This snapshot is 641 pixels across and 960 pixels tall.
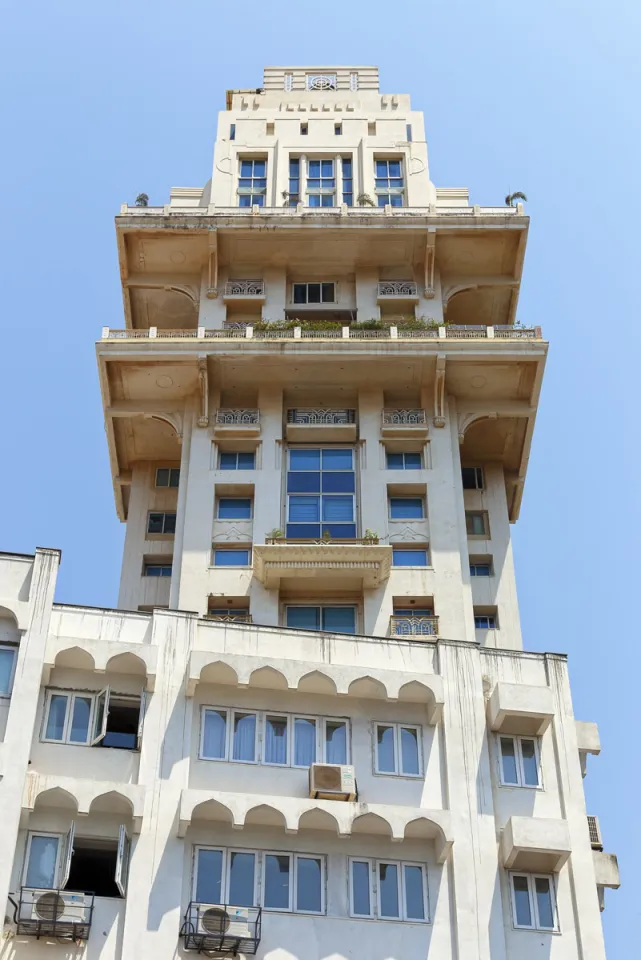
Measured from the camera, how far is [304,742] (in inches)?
1201

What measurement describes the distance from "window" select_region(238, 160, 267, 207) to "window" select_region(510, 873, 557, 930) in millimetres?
28694

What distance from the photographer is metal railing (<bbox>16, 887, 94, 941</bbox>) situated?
86.6 feet

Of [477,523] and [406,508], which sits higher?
[477,523]

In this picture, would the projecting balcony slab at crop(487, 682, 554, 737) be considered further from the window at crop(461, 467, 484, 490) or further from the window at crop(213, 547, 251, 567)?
the window at crop(461, 467, 484, 490)

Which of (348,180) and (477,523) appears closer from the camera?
(477,523)

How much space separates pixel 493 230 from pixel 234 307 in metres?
9.28

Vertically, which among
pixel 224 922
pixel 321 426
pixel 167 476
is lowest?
pixel 224 922

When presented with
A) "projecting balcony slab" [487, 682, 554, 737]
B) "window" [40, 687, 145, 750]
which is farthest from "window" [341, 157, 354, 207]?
"window" [40, 687, 145, 750]

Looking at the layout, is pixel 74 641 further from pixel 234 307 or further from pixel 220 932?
pixel 234 307

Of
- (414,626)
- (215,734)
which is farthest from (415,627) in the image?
(215,734)

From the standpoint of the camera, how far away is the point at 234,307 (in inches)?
1928

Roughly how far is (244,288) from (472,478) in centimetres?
1024

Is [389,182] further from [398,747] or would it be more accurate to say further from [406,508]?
[398,747]

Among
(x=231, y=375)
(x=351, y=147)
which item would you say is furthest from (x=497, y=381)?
(x=351, y=147)
